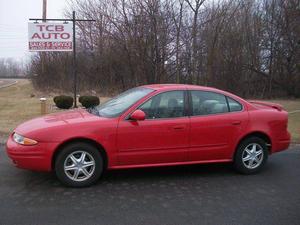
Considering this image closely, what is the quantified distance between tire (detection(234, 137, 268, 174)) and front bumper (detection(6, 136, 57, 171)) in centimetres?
292

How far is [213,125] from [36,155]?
8.79ft

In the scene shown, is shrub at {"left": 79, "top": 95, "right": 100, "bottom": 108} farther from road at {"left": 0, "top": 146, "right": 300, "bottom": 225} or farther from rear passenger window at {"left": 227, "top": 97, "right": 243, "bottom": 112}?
rear passenger window at {"left": 227, "top": 97, "right": 243, "bottom": 112}

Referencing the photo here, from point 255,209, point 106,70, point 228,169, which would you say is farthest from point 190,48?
point 255,209

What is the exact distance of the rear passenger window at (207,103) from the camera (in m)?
6.25

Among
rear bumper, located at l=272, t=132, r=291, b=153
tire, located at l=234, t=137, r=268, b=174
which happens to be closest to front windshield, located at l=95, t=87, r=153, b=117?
tire, located at l=234, t=137, r=268, b=174

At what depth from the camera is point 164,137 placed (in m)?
5.93

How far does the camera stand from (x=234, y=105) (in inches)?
255

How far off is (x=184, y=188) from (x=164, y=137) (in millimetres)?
809

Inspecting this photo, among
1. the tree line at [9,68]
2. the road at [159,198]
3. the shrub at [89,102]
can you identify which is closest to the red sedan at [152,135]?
the road at [159,198]

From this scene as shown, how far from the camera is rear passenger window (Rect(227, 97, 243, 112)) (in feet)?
21.1

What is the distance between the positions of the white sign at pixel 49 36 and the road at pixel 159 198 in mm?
10530

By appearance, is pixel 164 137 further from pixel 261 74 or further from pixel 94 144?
pixel 261 74

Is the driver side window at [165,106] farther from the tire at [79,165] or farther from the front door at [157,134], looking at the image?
the tire at [79,165]

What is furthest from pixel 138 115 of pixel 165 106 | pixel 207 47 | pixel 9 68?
pixel 9 68
